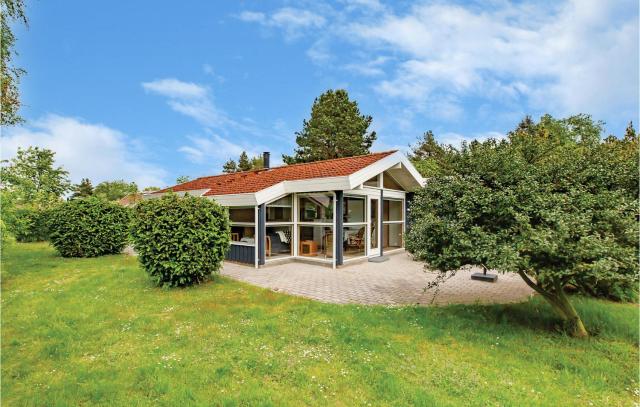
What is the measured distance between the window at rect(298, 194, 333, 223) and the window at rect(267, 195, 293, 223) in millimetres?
417

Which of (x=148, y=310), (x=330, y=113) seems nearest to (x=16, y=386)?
(x=148, y=310)

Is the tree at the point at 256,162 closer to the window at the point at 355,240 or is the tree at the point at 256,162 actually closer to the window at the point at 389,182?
the window at the point at 389,182

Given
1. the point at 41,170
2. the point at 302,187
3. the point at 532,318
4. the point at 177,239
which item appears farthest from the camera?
the point at 41,170

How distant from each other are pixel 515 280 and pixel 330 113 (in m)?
27.5

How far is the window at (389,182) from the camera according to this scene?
43.6 ft

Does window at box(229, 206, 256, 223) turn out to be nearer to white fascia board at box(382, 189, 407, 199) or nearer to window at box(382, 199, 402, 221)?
white fascia board at box(382, 189, 407, 199)

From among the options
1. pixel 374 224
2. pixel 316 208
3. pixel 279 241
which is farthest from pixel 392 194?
pixel 279 241

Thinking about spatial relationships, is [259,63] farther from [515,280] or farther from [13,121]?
[515,280]

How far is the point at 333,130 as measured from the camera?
3294 cm

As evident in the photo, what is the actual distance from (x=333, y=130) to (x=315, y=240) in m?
22.5

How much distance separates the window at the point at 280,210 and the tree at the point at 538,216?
6348 mm

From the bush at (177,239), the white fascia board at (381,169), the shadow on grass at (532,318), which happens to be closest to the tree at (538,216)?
the shadow on grass at (532,318)

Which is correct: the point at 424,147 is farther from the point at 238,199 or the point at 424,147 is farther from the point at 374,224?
the point at 238,199

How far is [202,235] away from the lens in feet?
25.4
